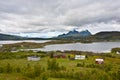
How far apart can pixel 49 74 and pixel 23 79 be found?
715 cm

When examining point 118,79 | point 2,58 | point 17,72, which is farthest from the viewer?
point 2,58

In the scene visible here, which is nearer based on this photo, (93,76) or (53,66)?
(93,76)

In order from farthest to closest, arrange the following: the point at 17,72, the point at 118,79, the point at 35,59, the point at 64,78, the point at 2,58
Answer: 1. the point at 2,58
2. the point at 35,59
3. the point at 17,72
4. the point at 64,78
5. the point at 118,79

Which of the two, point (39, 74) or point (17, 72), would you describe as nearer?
point (39, 74)

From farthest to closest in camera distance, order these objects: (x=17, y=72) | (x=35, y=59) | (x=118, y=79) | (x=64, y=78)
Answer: (x=35, y=59) → (x=17, y=72) → (x=64, y=78) → (x=118, y=79)

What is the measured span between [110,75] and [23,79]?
70.6 ft

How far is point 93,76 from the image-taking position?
182ft

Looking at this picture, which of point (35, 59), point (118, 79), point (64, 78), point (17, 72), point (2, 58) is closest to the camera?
point (118, 79)

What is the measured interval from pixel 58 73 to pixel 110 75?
13253mm

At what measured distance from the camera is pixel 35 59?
95.7 m

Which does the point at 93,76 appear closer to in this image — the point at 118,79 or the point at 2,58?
the point at 118,79

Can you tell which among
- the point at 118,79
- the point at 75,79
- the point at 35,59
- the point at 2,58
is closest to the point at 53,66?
the point at 75,79

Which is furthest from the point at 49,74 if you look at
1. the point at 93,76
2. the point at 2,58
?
the point at 2,58

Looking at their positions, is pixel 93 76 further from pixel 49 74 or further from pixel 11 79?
pixel 11 79
